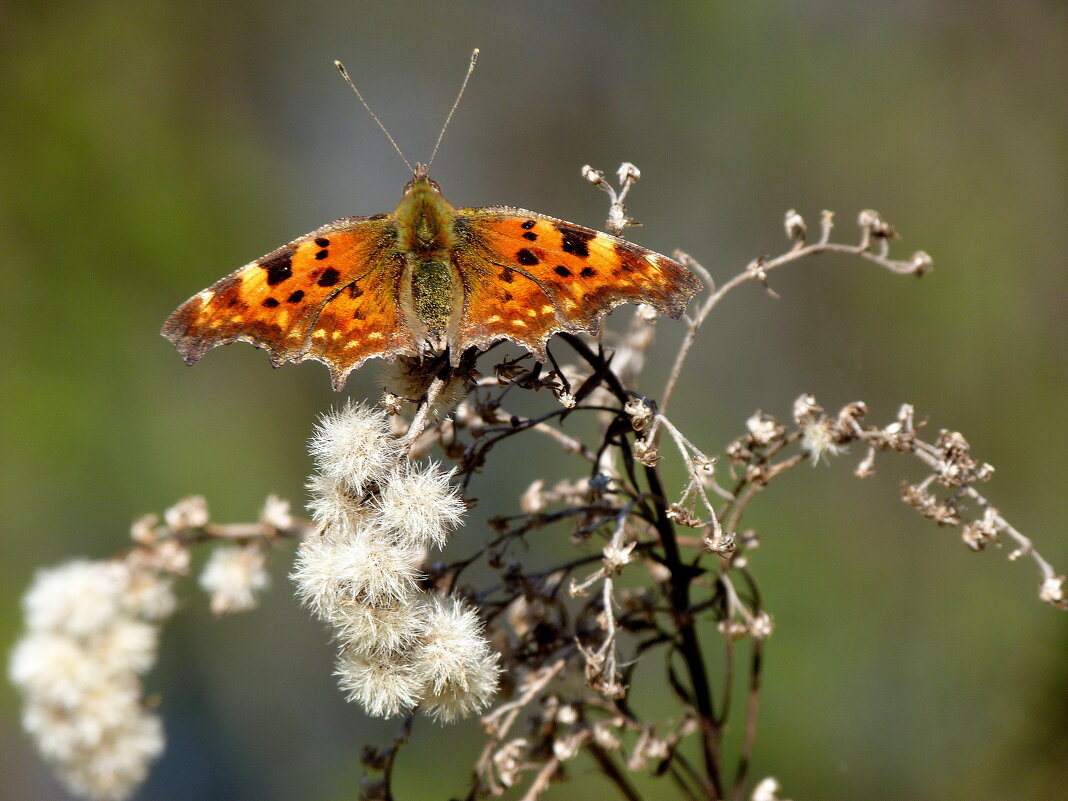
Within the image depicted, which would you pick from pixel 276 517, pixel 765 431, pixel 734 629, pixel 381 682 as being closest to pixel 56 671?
pixel 276 517

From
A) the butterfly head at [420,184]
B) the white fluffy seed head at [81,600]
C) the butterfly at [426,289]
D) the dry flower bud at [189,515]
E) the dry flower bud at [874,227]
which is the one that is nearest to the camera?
the butterfly at [426,289]

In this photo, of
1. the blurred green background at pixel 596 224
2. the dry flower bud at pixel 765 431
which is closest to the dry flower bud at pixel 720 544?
the dry flower bud at pixel 765 431

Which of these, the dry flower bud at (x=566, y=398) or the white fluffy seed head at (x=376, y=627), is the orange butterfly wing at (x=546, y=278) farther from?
the white fluffy seed head at (x=376, y=627)

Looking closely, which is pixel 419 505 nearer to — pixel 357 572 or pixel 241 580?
pixel 357 572

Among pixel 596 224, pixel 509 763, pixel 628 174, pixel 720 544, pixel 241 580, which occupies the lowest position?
pixel 509 763

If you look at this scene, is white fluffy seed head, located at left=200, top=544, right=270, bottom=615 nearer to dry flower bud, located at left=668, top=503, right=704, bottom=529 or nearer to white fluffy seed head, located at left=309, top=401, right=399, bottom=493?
white fluffy seed head, located at left=309, top=401, right=399, bottom=493

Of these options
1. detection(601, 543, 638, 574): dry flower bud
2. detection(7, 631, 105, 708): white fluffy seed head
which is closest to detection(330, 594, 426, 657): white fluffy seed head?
detection(601, 543, 638, 574): dry flower bud

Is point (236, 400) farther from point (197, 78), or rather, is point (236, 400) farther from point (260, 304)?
point (260, 304)

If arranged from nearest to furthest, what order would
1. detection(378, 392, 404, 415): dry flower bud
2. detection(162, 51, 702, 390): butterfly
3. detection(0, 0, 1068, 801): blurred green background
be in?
detection(378, 392, 404, 415): dry flower bud → detection(162, 51, 702, 390): butterfly → detection(0, 0, 1068, 801): blurred green background
